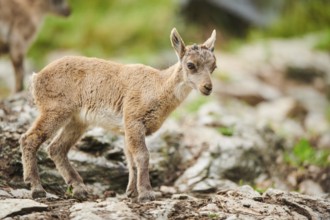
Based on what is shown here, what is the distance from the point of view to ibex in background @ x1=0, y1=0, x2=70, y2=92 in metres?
13.2

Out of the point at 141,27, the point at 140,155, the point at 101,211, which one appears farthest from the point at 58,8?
the point at 101,211

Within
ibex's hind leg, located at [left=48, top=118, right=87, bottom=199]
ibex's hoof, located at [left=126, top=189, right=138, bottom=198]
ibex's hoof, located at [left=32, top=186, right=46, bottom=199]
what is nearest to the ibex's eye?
ibex's hind leg, located at [left=48, top=118, right=87, bottom=199]

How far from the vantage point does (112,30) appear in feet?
76.9

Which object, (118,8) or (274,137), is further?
(118,8)

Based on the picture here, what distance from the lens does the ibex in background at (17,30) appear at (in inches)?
518

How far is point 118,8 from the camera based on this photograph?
25078 mm

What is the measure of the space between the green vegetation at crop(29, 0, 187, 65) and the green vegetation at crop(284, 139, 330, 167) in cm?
954

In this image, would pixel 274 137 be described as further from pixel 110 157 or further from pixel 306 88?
pixel 306 88

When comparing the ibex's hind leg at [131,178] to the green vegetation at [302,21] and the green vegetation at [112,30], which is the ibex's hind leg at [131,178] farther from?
the green vegetation at [302,21]

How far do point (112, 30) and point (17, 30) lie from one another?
10242mm

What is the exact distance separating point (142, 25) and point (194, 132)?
39.4 ft

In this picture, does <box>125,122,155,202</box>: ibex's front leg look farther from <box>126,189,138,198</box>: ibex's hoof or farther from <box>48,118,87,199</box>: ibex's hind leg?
<box>48,118,87,199</box>: ibex's hind leg

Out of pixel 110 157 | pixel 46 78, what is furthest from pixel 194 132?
pixel 46 78

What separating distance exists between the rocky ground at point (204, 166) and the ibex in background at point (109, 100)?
0.50m
